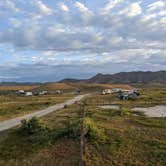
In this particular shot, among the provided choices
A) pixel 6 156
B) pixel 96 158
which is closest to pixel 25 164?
pixel 6 156

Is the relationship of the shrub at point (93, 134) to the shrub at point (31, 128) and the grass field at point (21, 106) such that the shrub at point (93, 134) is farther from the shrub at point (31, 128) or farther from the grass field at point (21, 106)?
the grass field at point (21, 106)

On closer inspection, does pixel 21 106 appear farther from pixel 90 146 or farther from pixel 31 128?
pixel 90 146

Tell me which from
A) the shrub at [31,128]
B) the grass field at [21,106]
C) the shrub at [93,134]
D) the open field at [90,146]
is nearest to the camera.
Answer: the open field at [90,146]

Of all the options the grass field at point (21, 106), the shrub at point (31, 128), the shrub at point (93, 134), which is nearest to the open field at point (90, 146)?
the shrub at point (93, 134)

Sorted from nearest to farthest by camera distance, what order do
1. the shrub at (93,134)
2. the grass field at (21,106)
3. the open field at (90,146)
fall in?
the open field at (90,146) < the shrub at (93,134) < the grass field at (21,106)

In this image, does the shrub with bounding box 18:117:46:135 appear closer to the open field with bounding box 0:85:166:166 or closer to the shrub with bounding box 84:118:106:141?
Result: the open field with bounding box 0:85:166:166

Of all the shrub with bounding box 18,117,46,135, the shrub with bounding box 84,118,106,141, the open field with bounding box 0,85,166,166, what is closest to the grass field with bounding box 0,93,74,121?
the shrub with bounding box 18,117,46,135

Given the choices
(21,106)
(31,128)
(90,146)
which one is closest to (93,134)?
(90,146)

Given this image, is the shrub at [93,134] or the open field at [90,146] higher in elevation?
the shrub at [93,134]

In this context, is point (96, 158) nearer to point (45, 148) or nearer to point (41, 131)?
point (45, 148)

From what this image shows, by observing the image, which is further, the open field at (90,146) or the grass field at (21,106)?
the grass field at (21,106)

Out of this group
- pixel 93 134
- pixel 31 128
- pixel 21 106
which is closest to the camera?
pixel 93 134
